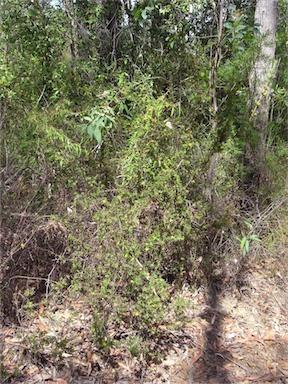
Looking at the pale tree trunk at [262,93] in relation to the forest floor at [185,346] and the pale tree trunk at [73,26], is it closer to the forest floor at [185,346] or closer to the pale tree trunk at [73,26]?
the forest floor at [185,346]

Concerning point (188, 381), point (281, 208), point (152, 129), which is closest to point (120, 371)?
point (188, 381)

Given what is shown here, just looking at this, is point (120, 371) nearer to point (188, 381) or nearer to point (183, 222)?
point (188, 381)

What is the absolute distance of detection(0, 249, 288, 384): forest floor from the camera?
277cm

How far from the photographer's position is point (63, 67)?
3887 millimetres

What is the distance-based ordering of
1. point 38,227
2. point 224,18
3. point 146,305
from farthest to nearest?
point 224,18 → point 38,227 → point 146,305

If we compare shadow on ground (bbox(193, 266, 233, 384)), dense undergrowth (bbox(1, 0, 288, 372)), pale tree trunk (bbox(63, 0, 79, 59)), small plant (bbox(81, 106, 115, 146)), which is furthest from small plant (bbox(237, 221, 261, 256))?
pale tree trunk (bbox(63, 0, 79, 59))

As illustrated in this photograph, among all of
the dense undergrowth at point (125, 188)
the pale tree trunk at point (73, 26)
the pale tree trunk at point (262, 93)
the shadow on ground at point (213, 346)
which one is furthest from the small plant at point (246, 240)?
the pale tree trunk at point (73, 26)

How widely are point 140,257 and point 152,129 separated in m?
1.00

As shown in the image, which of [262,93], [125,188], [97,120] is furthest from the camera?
[262,93]

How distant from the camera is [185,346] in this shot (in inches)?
121

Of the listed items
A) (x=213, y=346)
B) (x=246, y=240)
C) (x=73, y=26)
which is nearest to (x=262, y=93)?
(x=246, y=240)

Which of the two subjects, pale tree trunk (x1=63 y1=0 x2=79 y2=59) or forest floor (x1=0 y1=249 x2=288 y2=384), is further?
pale tree trunk (x1=63 y1=0 x2=79 y2=59)

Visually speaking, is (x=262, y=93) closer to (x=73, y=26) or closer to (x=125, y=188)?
(x=125, y=188)

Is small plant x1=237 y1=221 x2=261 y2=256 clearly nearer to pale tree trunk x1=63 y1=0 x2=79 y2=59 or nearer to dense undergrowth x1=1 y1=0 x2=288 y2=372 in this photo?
dense undergrowth x1=1 y1=0 x2=288 y2=372
